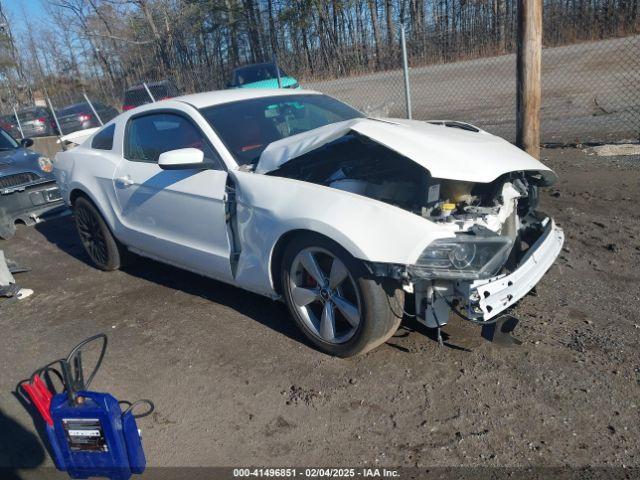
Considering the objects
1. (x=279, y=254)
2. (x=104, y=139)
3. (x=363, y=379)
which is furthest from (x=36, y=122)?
(x=363, y=379)

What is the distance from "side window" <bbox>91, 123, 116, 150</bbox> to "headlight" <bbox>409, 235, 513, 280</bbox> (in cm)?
340

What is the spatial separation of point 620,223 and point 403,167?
8.39 feet

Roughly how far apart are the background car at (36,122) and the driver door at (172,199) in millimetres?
15841

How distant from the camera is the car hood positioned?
344 cm

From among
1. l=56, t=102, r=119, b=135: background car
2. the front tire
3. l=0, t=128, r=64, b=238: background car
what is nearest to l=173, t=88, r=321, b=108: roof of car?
the front tire

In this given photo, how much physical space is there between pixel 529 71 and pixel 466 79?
29.1 feet

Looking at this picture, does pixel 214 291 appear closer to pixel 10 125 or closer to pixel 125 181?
pixel 125 181

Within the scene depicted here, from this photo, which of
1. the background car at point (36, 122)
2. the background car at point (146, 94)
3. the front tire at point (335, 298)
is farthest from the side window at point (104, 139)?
the background car at point (36, 122)

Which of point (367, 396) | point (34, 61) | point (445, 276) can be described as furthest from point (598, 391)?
point (34, 61)

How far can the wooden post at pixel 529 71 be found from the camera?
22.2 feet

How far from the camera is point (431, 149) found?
11.6 feet

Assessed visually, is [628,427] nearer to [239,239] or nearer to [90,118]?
[239,239]

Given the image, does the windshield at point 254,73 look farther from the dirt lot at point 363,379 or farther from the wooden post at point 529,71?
the dirt lot at point 363,379

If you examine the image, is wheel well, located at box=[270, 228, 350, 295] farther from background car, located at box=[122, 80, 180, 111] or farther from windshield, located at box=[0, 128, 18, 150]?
background car, located at box=[122, 80, 180, 111]
